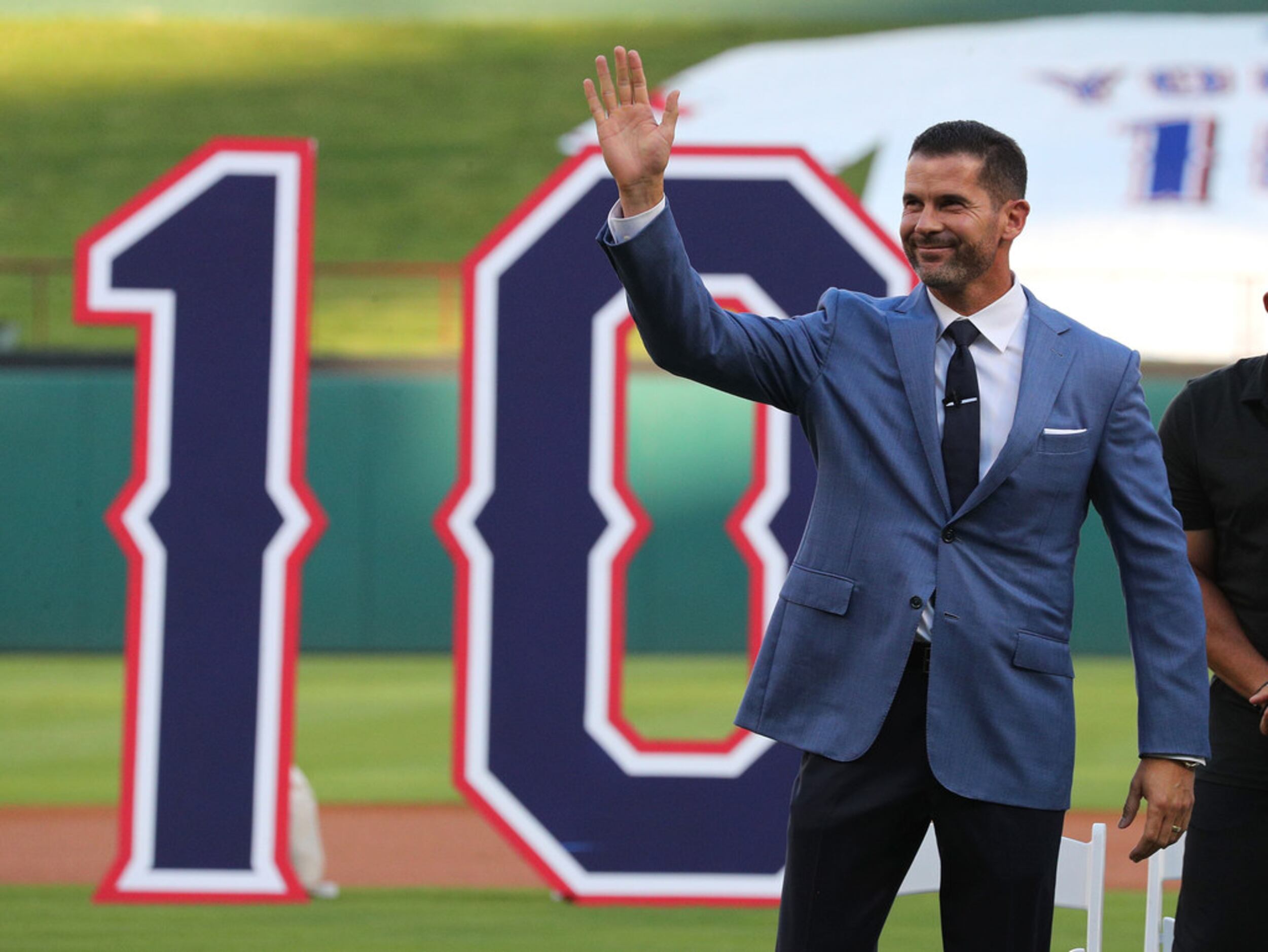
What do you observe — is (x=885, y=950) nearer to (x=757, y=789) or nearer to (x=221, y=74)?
(x=757, y=789)

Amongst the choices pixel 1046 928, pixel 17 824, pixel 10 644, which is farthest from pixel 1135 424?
pixel 10 644

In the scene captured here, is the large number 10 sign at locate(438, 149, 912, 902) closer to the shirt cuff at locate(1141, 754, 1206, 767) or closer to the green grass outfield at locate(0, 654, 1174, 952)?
the green grass outfield at locate(0, 654, 1174, 952)

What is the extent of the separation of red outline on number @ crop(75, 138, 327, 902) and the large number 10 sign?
446 millimetres

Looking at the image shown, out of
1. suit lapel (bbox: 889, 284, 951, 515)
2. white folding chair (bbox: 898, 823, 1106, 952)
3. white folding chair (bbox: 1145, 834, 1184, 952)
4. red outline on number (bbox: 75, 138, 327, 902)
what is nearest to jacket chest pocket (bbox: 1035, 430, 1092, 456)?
suit lapel (bbox: 889, 284, 951, 515)

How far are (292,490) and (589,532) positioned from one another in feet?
2.71

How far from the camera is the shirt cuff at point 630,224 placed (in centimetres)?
250

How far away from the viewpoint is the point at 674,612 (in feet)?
47.3

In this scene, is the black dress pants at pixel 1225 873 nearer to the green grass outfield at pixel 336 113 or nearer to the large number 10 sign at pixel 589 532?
the large number 10 sign at pixel 589 532

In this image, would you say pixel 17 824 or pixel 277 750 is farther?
pixel 17 824

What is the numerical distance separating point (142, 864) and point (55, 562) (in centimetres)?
969

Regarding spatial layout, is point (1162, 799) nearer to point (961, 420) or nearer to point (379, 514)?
point (961, 420)

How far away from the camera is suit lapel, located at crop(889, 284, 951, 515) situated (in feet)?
8.73

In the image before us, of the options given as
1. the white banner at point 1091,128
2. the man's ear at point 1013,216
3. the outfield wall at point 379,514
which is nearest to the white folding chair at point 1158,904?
the man's ear at point 1013,216

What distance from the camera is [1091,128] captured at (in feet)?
68.8
